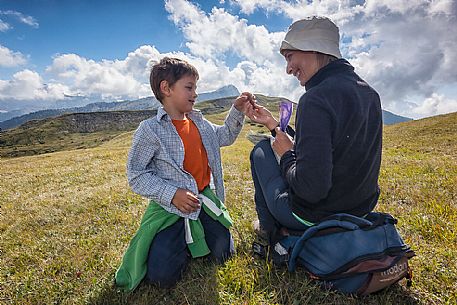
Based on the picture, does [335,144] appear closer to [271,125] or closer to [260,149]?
[271,125]

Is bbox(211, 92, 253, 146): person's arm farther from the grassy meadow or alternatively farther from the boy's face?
the grassy meadow

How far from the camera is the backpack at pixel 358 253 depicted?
3654mm

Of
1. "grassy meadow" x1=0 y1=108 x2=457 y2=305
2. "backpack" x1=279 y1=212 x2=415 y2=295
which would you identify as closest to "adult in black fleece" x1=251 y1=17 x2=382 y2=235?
"backpack" x1=279 y1=212 x2=415 y2=295

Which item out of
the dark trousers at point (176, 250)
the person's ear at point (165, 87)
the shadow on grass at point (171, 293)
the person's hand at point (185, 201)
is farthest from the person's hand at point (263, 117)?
the shadow on grass at point (171, 293)

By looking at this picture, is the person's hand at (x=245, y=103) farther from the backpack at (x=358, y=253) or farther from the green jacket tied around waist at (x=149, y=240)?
the backpack at (x=358, y=253)

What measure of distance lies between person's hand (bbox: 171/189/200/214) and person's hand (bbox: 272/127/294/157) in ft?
5.20

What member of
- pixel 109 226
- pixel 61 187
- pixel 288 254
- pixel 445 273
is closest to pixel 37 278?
pixel 109 226

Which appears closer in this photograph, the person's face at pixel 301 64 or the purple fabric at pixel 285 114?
the person's face at pixel 301 64

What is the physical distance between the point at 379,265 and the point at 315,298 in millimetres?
982

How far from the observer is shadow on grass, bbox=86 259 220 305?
14.0 feet

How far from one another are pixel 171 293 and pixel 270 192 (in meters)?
2.22

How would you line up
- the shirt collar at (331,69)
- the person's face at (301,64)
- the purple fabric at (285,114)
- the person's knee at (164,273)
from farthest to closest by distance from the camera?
the purple fabric at (285,114) < the person's knee at (164,273) < the person's face at (301,64) < the shirt collar at (331,69)

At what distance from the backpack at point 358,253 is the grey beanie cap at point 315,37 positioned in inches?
89.1

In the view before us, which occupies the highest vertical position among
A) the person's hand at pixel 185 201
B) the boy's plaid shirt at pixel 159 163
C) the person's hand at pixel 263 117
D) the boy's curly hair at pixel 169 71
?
the boy's curly hair at pixel 169 71
